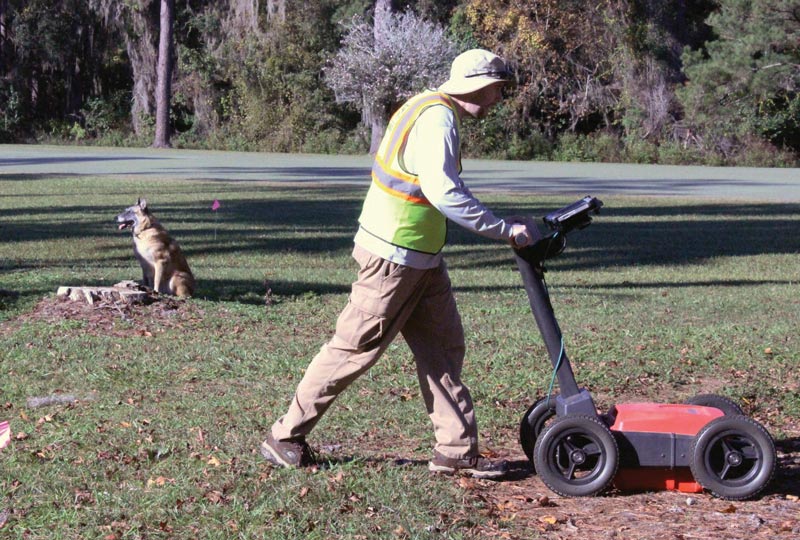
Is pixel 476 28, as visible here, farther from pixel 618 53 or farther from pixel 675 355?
pixel 675 355

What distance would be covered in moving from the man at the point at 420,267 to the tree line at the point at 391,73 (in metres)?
33.5

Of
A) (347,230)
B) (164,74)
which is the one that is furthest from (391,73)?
(347,230)

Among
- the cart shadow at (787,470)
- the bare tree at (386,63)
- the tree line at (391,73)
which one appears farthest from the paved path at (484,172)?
the cart shadow at (787,470)

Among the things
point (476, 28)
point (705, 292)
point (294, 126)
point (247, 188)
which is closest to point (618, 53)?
point (476, 28)

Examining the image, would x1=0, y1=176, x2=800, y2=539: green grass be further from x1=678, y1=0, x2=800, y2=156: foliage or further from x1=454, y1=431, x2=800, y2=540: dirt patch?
x1=678, y1=0, x2=800, y2=156: foliage

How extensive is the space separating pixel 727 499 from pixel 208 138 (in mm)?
45016

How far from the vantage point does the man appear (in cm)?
453

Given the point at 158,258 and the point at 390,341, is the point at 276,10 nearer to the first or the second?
the point at 158,258

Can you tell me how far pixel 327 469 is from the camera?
5.09 metres

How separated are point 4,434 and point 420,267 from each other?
2456mm

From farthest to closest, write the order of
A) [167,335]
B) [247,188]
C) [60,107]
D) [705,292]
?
[60,107]
[247,188]
[705,292]
[167,335]

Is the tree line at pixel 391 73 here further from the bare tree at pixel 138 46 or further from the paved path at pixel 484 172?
the paved path at pixel 484 172

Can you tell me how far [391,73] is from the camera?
41594 mm

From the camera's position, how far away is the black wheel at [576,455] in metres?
4.73
